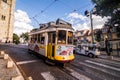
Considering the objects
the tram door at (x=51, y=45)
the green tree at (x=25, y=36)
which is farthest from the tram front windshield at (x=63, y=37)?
the green tree at (x=25, y=36)

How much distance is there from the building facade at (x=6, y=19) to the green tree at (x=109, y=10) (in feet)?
152

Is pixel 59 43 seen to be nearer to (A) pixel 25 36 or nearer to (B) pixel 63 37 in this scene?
(B) pixel 63 37

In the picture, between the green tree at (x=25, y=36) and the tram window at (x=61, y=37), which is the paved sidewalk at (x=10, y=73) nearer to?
the tram window at (x=61, y=37)

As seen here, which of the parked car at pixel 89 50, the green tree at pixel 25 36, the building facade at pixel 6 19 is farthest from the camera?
the green tree at pixel 25 36

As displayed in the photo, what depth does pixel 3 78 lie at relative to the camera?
755cm

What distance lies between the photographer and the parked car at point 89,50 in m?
21.6

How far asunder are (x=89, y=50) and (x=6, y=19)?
53.4 metres

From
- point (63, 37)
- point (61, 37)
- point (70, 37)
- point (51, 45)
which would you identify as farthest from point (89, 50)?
point (51, 45)

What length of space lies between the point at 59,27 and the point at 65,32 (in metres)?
0.66

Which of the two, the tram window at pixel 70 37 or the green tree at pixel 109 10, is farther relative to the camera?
the green tree at pixel 109 10

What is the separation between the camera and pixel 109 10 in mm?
26031

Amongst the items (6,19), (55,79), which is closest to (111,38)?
(55,79)

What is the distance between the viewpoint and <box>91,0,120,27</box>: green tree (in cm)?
2409

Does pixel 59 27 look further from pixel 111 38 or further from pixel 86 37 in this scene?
pixel 86 37
